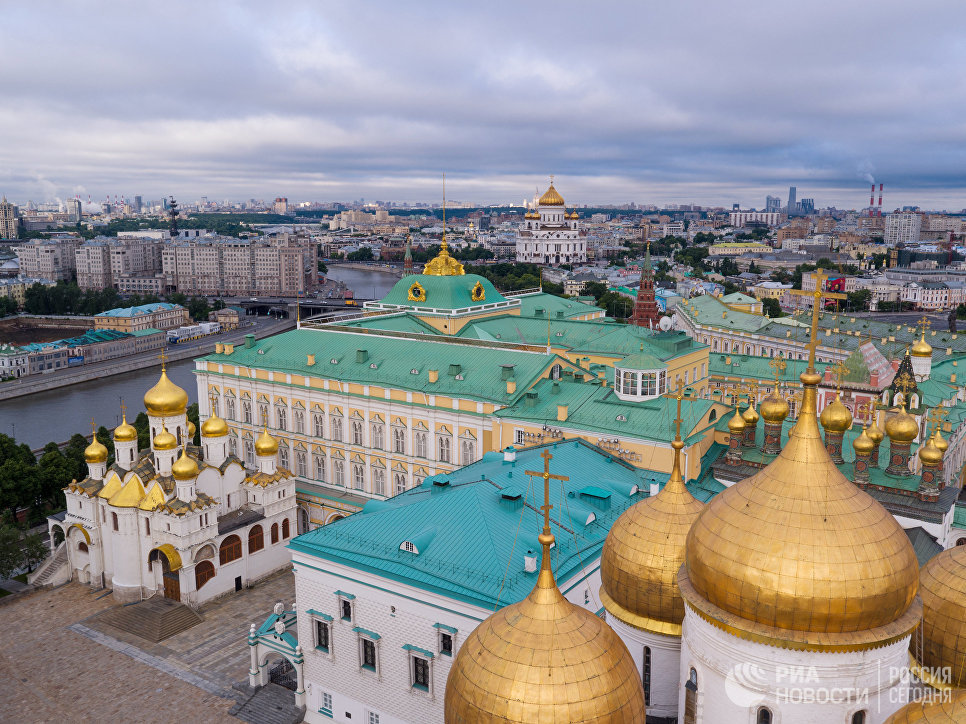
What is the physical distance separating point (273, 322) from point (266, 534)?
81.0 metres

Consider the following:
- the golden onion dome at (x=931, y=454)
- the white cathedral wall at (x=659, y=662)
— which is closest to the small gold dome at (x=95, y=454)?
the white cathedral wall at (x=659, y=662)

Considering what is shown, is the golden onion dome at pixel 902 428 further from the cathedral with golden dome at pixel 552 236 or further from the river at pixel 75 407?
the cathedral with golden dome at pixel 552 236

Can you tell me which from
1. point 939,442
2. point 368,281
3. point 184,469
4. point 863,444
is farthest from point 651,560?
point 368,281

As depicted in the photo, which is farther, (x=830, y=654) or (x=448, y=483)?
(x=448, y=483)

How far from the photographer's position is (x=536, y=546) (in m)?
19.6

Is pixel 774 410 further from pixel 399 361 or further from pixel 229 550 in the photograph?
pixel 229 550

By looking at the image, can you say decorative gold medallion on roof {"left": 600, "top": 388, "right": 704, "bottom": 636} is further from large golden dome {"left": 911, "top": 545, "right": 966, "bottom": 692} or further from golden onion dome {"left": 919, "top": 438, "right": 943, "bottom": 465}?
golden onion dome {"left": 919, "top": 438, "right": 943, "bottom": 465}

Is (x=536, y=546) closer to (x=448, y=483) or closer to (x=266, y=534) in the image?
(x=448, y=483)

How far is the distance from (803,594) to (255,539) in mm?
24830

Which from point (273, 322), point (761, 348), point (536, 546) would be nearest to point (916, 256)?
point (761, 348)

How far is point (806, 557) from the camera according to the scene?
33.4ft

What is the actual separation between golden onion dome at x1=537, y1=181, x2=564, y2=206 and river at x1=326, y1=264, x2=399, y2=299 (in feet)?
113

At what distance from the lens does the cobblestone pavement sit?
909 inches

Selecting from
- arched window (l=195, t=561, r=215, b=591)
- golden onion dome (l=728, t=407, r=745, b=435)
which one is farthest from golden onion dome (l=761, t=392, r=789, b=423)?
arched window (l=195, t=561, r=215, b=591)
